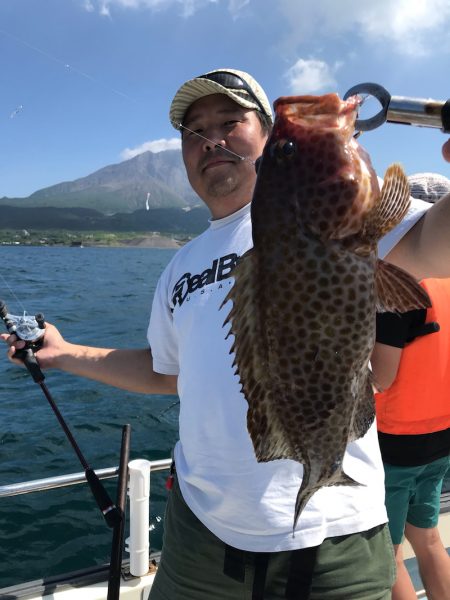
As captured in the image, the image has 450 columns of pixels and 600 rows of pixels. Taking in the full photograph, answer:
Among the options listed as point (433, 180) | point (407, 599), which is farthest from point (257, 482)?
point (433, 180)

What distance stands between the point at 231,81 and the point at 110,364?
6.93 feet

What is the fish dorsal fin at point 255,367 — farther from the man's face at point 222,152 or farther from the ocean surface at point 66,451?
the ocean surface at point 66,451

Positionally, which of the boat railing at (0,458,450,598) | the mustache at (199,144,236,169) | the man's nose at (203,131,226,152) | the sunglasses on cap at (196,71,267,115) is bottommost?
the boat railing at (0,458,450,598)

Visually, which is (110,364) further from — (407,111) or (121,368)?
(407,111)

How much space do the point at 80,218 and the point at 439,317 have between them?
119 metres

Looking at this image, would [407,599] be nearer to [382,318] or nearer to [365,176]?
[382,318]

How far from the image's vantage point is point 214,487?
2.26 m

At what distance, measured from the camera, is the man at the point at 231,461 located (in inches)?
83.3

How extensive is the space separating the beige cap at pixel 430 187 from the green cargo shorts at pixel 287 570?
2.19 m

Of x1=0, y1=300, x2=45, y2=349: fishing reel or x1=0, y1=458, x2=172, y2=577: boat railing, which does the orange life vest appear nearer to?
x1=0, y1=458, x2=172, y2=577: boat railing

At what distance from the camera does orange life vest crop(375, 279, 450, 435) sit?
336cm

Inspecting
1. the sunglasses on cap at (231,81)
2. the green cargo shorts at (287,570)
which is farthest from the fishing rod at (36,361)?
the sunglasses on cap at (231,81)

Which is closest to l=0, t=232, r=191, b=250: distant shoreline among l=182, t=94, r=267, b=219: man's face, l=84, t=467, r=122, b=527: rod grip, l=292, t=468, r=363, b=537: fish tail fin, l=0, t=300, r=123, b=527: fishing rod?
l=0, t=300, r=123, b=527: fishing rod

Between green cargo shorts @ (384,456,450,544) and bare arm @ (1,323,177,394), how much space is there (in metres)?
1.79
